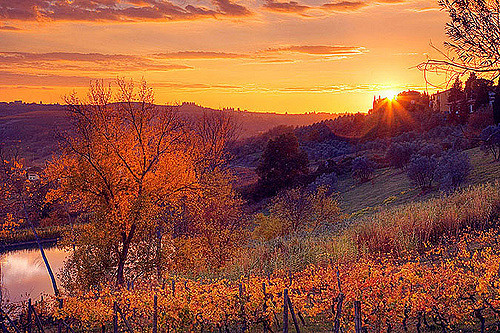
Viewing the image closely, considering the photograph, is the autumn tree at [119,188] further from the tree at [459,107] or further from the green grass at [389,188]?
the tree at [459,107]

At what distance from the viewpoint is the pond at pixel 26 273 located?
30.3 m

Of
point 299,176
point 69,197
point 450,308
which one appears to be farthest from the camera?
point 299,176

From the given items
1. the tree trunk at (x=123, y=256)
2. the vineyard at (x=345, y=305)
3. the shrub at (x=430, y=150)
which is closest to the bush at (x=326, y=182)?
the shrub at (x=430, y=150)

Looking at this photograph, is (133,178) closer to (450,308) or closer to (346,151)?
(450,308)

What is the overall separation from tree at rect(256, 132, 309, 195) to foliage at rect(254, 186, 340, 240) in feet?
55.2

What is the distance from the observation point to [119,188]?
25.8 m

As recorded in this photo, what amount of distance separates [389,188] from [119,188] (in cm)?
2804

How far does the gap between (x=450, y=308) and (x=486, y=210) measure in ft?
38.0

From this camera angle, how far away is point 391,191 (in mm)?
41594

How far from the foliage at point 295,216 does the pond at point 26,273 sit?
16.5 m

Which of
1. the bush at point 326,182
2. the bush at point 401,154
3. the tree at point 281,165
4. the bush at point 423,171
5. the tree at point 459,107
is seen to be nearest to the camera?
the bush at point 423,171

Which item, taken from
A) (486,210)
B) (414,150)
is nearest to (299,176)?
(414,150)

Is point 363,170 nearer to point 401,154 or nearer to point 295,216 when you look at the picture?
point 401,154

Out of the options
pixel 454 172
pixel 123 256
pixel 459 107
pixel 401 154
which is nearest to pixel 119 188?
pixel 123 256
